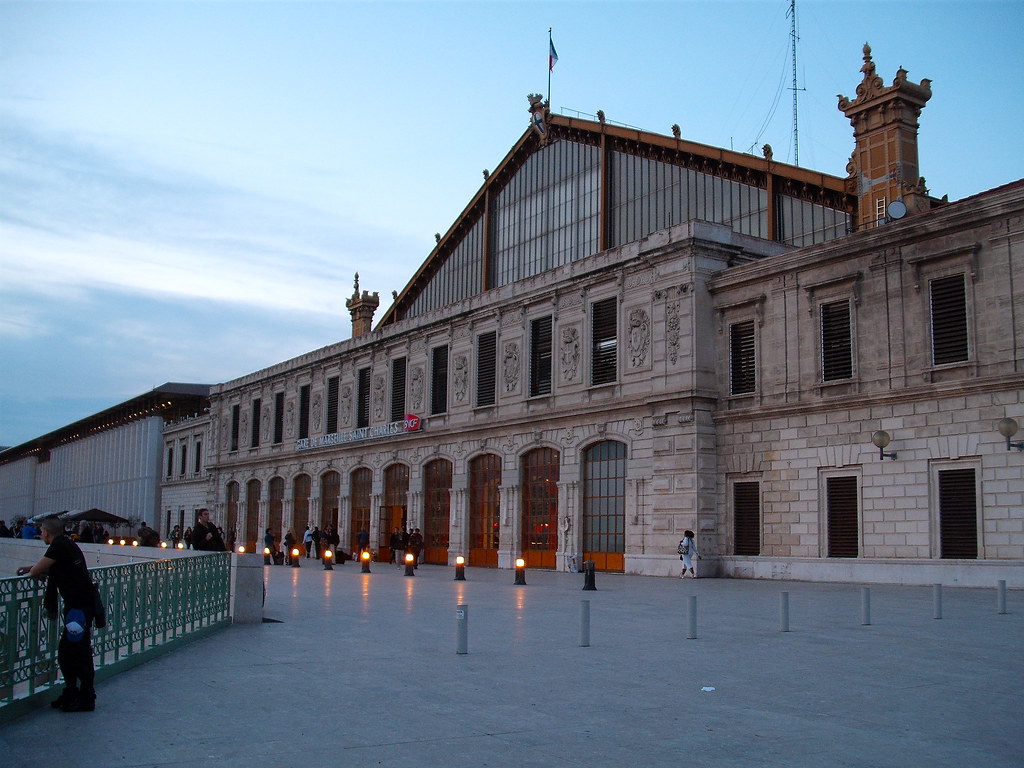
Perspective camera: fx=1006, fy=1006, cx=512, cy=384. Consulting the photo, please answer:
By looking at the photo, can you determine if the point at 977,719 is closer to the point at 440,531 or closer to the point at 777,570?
the point at 777,570

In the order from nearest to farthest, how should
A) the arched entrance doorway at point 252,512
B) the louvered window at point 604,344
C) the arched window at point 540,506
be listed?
1. the louvered window at point 604,344
2. the arched window at point 540,506
3. the arched entrance doorway at point 252,512

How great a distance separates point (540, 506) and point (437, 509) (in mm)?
8484

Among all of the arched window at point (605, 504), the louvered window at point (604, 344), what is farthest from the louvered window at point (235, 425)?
the arched window at point (605, 504)

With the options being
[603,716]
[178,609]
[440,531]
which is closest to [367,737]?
[603,716]

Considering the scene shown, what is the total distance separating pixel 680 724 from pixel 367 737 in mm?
2791

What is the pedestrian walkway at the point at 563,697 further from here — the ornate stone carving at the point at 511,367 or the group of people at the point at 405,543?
the group of people at the point at 405,543

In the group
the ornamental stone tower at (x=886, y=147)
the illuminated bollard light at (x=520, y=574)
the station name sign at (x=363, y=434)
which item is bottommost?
the illuminated bollard light at (x=520, y=574)

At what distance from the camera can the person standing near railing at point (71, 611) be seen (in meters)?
9.70

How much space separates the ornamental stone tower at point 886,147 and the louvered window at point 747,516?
1254 centimetres

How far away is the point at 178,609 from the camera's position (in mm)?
14672

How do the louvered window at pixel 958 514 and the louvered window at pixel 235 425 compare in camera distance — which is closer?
the louvered window at pixel 958 514

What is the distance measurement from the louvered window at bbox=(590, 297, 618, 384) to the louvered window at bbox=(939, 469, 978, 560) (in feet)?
44.7

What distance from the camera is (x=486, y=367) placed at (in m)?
45.5

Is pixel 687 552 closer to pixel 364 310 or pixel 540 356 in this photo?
pixel 540 356
